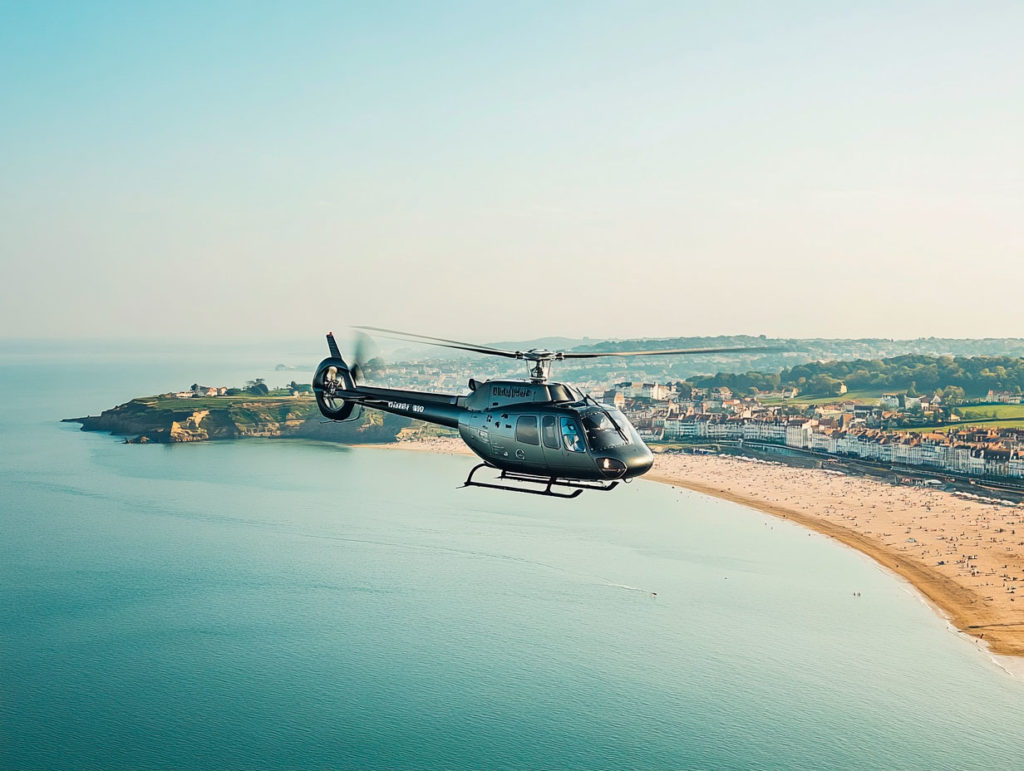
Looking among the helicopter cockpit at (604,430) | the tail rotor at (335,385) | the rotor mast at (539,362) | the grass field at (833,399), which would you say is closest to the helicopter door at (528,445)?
the rotor mast at (539,362)

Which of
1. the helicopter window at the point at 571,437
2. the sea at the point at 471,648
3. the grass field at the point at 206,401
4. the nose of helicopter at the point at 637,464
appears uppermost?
the helicopter window at the point at 571,437

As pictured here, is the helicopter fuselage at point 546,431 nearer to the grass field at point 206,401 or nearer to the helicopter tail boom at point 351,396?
the helicopter tail boom at point 351,396

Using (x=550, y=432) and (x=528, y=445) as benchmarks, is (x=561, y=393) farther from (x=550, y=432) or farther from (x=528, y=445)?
(x=528, y=445)

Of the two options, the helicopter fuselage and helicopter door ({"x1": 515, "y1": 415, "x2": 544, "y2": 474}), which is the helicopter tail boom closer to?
the helicopter fuselage

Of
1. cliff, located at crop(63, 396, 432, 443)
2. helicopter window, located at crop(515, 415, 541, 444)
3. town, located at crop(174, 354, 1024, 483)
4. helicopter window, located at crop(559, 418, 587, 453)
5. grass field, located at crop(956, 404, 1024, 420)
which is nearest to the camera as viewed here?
helicopter window, located at crop(559, 418, 587, 453)

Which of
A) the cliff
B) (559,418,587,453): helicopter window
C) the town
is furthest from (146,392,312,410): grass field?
(559,418,587,453): helicopter window

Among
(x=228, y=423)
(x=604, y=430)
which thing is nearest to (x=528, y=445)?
(x=604, y=430)

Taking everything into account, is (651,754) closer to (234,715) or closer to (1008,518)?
(234,715)

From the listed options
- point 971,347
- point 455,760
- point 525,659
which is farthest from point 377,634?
point 971,347
